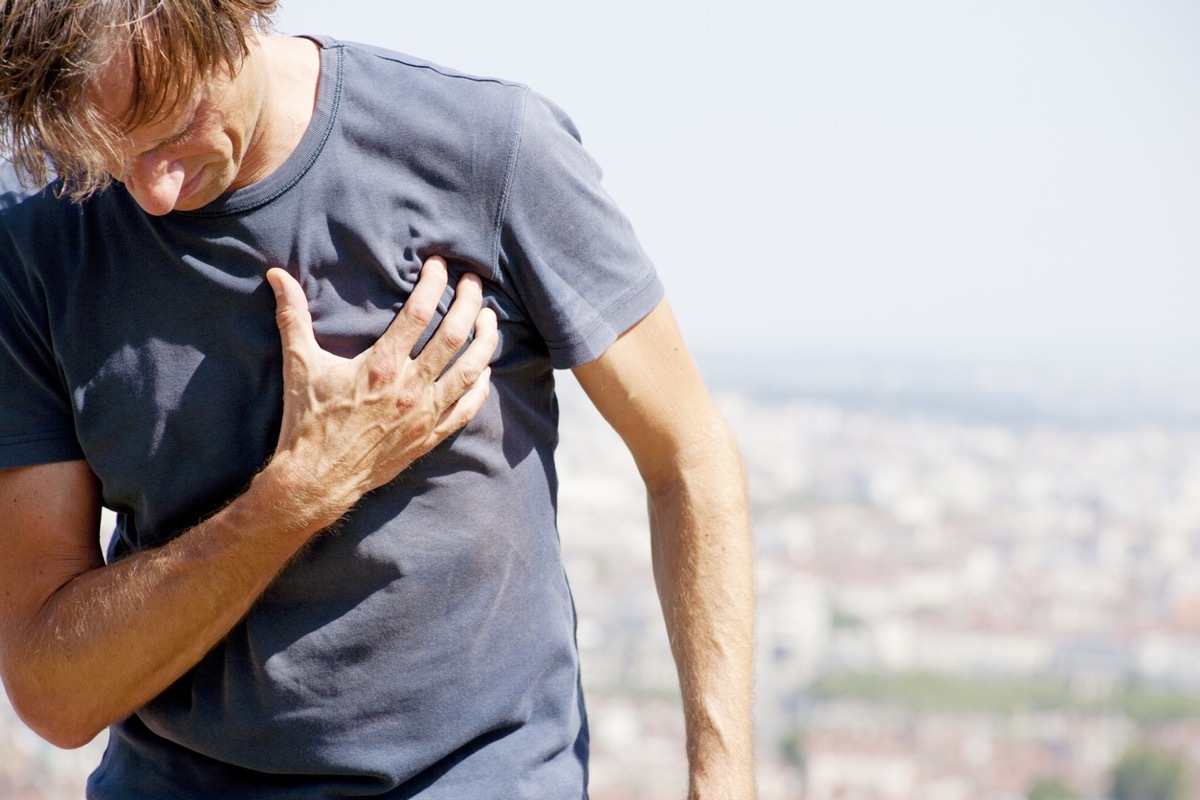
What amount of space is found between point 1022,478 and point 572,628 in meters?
50.7

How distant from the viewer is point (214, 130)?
3.71 ft

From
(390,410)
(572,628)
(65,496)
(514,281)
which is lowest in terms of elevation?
(572,628)

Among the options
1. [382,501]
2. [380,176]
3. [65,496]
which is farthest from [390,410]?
[65,496]

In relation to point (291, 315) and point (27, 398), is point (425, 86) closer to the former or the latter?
point (291, 315)

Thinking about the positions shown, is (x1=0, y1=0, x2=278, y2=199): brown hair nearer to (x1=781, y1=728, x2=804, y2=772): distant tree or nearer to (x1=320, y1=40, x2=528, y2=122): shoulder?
(x1=320, y1=40, x2=528, y2=122): shoulder

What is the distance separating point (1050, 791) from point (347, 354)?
23.8 metres

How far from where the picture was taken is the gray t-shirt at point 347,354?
1241 millimetres

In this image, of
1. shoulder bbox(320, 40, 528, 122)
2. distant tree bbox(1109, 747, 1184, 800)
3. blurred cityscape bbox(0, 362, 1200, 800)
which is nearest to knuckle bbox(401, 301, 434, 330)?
shoulder bbox(320, 40, 528, 122)

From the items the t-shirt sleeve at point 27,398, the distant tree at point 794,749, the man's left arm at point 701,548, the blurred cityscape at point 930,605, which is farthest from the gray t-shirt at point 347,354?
the distant tree at point 794,749

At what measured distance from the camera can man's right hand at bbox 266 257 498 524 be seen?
123 centimetres

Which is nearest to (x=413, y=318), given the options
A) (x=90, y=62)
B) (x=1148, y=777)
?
(x=90, y=62)

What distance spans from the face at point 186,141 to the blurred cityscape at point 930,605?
35.2 feet

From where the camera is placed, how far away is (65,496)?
1.30m

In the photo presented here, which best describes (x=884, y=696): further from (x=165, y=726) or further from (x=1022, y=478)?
(x=165, y=726)
